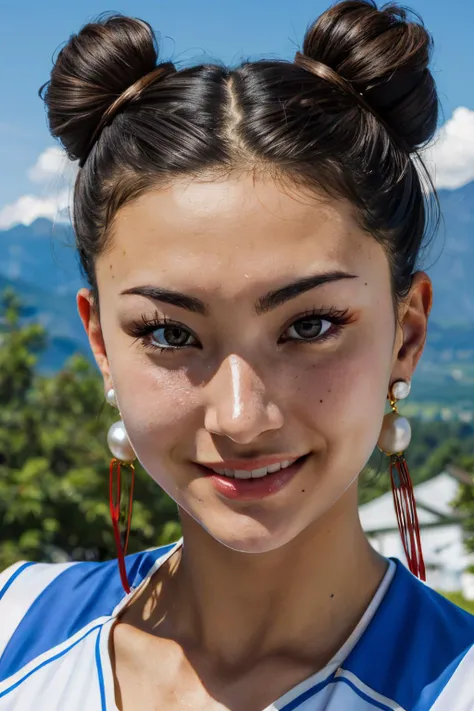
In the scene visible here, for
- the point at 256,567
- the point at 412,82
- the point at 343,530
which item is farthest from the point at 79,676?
the point at 412,82

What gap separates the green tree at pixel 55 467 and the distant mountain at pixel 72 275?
0.35 meters

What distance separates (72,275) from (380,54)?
74 centimetres

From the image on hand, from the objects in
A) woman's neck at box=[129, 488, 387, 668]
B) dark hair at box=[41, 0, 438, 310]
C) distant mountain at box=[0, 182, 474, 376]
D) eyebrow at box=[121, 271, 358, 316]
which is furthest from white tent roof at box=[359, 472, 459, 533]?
eyebrow at box=[121, 271, 358, 316]

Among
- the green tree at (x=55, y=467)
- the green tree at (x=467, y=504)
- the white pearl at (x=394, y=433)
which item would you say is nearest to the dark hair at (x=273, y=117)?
the white pearl at (x=394, y=433)

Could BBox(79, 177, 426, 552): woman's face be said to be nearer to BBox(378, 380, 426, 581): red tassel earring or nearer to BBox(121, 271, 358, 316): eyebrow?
BBox(121, 271, 358, 316): eyebrow

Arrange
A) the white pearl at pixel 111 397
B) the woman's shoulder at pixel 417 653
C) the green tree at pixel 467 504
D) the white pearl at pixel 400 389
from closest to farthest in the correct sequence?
the woman's shoulder at pixel 417 653, the white pearl at pixel 400 389, the white pearl at pixel 111 397, the green tree at pixel 467 504

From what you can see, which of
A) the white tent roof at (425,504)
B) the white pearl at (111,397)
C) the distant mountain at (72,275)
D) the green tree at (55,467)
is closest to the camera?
the white pearl at (111,397)

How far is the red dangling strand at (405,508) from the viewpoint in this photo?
4.25ft

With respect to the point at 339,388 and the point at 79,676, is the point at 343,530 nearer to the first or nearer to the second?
the point at 339,388

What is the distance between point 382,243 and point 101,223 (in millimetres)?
426

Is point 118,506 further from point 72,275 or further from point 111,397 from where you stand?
point 72,275

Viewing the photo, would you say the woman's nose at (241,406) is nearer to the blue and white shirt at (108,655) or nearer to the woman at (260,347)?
the woman at (260,347)

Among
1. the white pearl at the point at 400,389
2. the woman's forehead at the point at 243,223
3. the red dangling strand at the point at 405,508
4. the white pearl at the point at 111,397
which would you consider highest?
the woman's forehead at the point at 243,223

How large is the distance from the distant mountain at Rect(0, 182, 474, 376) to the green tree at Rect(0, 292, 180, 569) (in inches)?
13.6
